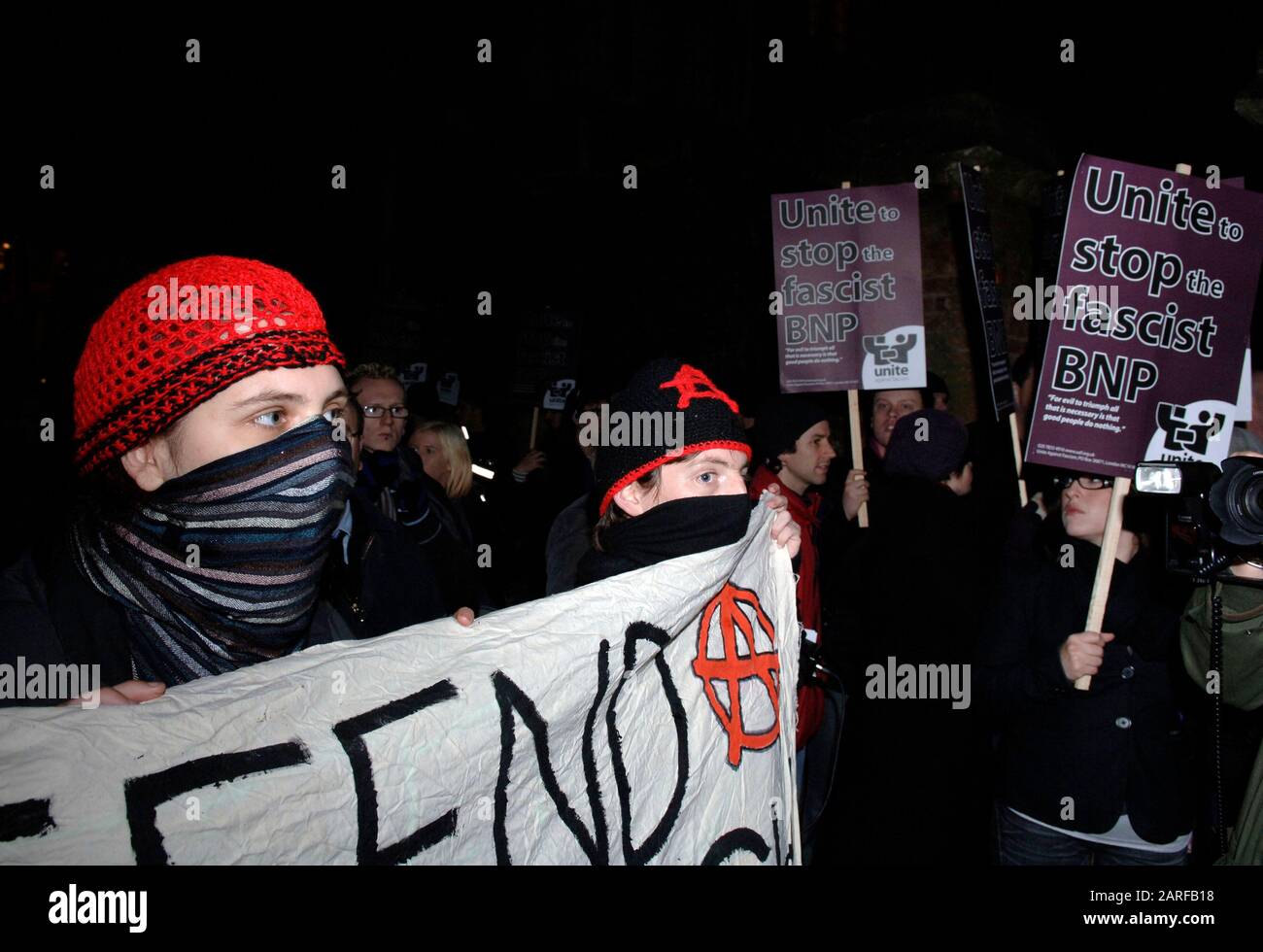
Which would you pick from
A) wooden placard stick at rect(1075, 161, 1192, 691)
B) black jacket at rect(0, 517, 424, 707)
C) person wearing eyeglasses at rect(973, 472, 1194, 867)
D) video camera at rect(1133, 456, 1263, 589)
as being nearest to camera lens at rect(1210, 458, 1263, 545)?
video camera at rect(1133, 456, 1263, 589)

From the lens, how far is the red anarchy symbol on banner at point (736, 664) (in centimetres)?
196

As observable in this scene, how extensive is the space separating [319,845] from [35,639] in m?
0.46

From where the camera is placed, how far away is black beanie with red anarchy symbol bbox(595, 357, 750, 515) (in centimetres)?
214

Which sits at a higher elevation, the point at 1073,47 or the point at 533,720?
the point at 1073,47

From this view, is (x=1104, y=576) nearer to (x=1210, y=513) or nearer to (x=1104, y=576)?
(x=1104, y=576)

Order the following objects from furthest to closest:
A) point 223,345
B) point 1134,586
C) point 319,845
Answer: point 1134,586 → point 223,345 → point 319,845

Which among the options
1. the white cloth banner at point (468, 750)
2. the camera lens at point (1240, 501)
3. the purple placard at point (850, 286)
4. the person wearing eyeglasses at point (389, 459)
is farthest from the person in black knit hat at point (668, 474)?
the purple placard at point (850, 286)

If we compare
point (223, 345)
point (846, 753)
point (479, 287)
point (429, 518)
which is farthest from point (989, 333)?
point (479, 287)

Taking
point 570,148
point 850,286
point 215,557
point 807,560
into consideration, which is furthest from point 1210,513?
point 570,148

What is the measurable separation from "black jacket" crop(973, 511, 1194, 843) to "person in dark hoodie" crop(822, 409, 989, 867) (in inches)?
12.0

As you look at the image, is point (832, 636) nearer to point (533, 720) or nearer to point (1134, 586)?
point (1134, 586)

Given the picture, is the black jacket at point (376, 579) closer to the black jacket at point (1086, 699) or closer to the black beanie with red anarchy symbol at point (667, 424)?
the black beanie with red anarchy symbol at point (667, 424)

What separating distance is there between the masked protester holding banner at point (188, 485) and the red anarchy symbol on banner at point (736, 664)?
36.2 inches

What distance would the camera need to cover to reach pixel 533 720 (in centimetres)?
150
